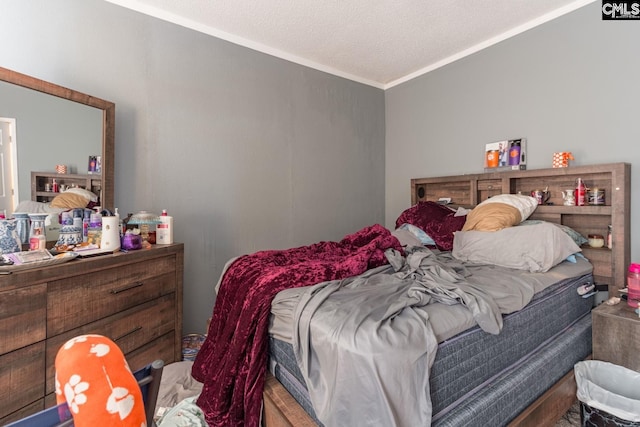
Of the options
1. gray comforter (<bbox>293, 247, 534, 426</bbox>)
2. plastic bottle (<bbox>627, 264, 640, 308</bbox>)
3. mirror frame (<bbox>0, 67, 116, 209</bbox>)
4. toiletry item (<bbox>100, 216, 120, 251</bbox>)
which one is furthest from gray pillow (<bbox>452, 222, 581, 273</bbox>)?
mirror frame (<bbox>0, 67, 116, 209</bbox>)

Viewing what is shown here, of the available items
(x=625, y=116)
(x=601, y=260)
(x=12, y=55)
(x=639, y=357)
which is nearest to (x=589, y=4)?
(x=625, y=116)

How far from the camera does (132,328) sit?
1.66m

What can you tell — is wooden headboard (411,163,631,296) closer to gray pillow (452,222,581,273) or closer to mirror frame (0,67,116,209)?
gray pillow (452,222,581,273)

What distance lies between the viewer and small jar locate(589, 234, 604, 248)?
6.82 ft

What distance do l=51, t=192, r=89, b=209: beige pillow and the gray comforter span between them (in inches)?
61.2

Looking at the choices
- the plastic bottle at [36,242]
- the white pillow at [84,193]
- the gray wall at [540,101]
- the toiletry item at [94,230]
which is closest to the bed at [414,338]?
the gray wall at [540,101]

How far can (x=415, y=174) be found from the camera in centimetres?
340

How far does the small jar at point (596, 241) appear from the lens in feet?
6.82

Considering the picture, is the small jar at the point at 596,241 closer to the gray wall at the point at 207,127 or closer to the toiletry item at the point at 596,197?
the toiletry item at the point at 596,197

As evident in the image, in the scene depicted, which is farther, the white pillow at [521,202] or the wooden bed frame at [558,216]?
the white pillow at [521,202]

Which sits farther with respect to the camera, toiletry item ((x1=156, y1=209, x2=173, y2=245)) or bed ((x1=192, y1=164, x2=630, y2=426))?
toiletry item ((x1=156, y1=209, x2=173, y2=245))

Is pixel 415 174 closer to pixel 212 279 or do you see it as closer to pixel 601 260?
pixel 601 260

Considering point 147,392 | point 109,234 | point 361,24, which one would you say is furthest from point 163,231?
point 361,24

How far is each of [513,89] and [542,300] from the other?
1897 mm
